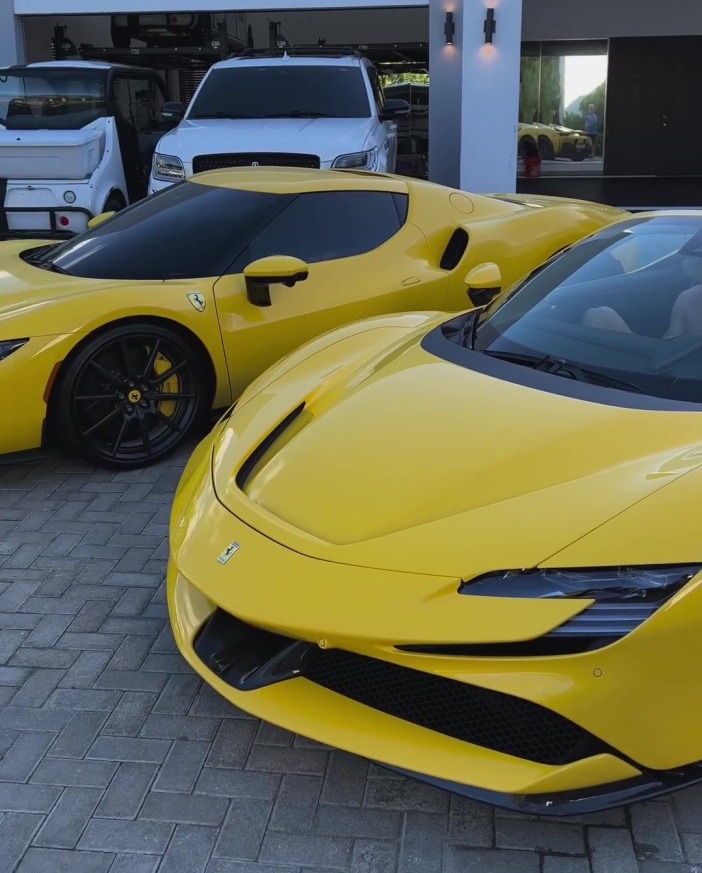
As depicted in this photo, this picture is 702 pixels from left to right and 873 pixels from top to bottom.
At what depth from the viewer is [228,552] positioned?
2.30m

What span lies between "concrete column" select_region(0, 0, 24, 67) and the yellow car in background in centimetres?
1004

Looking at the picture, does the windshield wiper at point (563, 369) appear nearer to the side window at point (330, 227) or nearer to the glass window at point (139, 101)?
the side window at point (330, 227)

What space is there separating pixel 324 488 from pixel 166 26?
13700mm

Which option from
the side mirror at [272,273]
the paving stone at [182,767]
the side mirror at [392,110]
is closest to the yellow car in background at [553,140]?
Result: the side mirror at [392,110]

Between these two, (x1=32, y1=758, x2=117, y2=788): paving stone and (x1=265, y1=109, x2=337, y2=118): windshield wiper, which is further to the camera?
(x1=265, y1=109, x2=337, y2=118): windshield wiper

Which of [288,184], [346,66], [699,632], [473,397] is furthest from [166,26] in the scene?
[699,632]

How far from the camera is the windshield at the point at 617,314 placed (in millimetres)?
2645

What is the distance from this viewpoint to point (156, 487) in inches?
162

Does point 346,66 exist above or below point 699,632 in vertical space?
above

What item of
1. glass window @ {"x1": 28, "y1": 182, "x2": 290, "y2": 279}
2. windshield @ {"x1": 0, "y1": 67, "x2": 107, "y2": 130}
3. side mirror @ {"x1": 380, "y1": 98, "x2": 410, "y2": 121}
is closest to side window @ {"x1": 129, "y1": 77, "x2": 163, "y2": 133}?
windshield @ {"x1": 0, "y1": 67, "x2": 107, "y2": 130}

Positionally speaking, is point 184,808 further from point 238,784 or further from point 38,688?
point 38,688

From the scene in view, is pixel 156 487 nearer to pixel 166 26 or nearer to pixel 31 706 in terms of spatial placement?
pixel 31 706

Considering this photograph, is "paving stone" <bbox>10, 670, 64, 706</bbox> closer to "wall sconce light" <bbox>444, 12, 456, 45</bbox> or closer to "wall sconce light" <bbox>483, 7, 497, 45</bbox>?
"wall sconce light" <bbox>483, 7, 497, 45</bbox>

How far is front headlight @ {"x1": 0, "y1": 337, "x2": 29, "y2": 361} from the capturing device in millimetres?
3783
